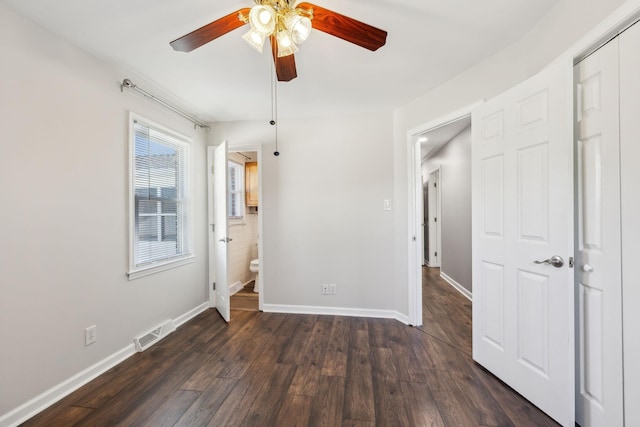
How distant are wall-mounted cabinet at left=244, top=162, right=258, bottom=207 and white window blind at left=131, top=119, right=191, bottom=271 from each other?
139 cm

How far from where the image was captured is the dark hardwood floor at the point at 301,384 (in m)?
1.44

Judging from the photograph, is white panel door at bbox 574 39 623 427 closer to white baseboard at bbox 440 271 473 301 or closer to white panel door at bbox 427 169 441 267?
white baseboard at bbox 440 271 473 301

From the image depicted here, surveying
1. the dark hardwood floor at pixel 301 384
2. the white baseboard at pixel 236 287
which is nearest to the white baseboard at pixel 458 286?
the dark hardwood floor at pixel 301 384

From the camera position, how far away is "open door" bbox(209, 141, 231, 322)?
9.12 feet

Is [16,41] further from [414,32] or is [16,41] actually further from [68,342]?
[414,32]

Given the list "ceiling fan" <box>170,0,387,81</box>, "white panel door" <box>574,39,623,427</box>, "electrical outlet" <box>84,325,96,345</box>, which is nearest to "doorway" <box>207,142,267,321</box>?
"electrical outlet" <box>84,325,96,345</box>

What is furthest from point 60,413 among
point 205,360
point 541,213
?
point 541,213

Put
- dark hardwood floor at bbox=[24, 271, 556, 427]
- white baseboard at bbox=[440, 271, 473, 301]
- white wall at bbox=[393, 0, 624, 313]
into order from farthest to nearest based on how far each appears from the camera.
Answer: white baseboard at bbox=[440, 271, 473, 301], dark hardwood floor at bbox=[24, 271, 556, 427], white wall at bbox=[393, 0, 624, 313]

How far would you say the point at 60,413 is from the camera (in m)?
1.49

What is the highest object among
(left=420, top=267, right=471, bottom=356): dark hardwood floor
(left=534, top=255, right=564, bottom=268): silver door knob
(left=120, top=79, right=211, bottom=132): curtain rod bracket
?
(left=120, top=79, right=211, bottom=132): curtain rod bracket

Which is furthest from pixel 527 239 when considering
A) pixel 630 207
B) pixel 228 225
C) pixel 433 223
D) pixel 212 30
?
pixel 433 223

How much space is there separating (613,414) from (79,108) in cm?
365

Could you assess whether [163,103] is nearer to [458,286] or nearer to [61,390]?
[61,390]

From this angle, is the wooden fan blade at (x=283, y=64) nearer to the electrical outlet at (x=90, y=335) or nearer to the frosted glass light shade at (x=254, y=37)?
the frosted glass light shade at (x=254, y=37)
